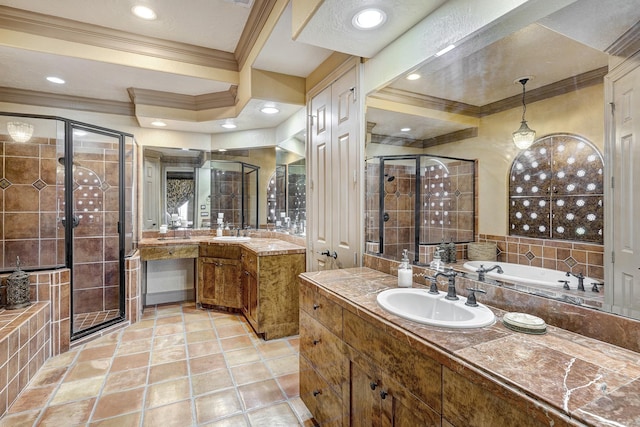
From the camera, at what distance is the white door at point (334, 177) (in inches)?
90.4

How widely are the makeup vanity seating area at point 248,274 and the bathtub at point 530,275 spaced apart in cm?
195

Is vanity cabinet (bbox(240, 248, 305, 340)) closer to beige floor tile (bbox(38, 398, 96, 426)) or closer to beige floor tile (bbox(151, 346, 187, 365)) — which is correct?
beige floor tile (bbox(151, 346, 187, 365))

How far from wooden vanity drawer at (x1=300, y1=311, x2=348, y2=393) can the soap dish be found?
0.74 m

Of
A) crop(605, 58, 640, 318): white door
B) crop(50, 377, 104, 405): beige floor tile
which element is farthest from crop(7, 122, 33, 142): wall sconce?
crop(605, 58, 640, 318): white door

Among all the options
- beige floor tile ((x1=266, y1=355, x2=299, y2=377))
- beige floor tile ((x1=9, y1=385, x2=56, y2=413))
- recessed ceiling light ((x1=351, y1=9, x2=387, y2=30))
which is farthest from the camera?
beige floor tile ((x1=266, y1=355, x2=299, y2=377))

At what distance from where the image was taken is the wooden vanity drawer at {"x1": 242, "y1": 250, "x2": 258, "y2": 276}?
3.00 metres

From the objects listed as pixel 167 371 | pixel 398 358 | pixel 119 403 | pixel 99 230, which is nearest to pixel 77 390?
pixel 119 403

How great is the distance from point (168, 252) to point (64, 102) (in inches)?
80.3

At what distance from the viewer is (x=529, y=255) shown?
126 centimetres

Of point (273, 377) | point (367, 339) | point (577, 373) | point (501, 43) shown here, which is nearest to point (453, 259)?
point (367, 339)

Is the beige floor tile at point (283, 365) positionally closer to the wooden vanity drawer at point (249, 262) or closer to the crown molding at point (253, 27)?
the wooden vanity drawer at point (249, 262)

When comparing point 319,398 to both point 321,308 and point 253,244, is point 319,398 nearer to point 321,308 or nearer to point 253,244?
point 321,308

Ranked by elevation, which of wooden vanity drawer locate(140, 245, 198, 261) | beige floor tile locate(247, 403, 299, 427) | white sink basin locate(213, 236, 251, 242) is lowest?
beige floor tile locate(247, 403, 299, 427)

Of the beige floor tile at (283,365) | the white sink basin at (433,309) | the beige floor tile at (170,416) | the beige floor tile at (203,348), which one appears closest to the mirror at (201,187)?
the beige floor tile at (203,348)
